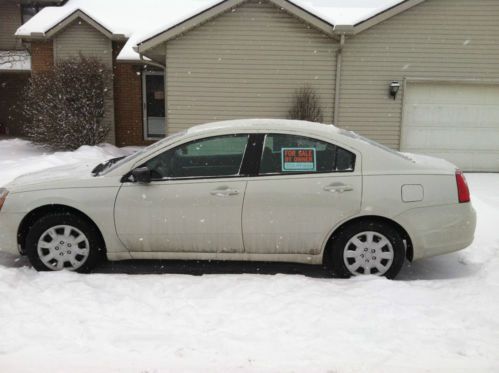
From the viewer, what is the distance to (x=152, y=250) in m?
4.79

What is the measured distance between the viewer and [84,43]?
15523 millimetres

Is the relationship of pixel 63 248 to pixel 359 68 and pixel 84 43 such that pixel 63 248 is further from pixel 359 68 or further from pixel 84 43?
pixel 84 43

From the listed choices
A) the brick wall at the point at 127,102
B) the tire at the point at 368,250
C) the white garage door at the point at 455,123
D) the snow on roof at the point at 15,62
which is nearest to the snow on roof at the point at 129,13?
the brick wall at the point at 127,102

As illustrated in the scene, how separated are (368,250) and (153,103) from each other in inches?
497

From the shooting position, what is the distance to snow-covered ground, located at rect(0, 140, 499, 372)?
10.5ft

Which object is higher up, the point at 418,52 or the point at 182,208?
the point at 418,52

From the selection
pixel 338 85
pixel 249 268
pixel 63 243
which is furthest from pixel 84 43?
pixel 249 268

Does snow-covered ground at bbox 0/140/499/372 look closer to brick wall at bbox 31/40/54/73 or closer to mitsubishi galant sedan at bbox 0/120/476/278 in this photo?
mitsubishi galant sedan at bbox 0/120/476/278

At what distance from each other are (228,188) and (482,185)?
23.8ft

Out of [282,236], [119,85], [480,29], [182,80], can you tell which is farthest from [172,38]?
[282,236]

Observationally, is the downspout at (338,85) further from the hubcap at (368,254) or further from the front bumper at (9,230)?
the front bumper at (9,230)

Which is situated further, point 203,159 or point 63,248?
point 203,159

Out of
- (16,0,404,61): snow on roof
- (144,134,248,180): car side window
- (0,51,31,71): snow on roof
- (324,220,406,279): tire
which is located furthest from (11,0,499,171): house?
(0,51,31,71): snow on roof

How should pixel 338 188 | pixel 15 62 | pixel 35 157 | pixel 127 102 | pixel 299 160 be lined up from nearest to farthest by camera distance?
1. pixel 338 188
2. pixel 299 160
3. pixel 35 157
4. pixel 127 102
5. pixel 15 62
